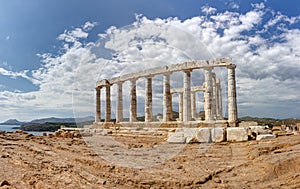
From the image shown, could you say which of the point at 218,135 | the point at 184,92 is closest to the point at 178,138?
the point at 218,135

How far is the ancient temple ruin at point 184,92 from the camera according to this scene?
28.1 metres

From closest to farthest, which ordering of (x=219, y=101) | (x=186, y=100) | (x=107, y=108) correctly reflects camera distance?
(x=186, y=100)
(x=107, y=108)
(x=219, y=101)

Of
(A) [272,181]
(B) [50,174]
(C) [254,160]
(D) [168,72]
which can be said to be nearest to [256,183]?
(A) [272,181]

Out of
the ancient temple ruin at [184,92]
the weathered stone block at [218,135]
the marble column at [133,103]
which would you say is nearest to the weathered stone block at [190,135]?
the weathered stone block at [218,135]

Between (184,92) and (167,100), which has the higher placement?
(184,92)

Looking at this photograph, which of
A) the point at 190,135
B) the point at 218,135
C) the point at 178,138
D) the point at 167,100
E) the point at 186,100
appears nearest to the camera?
the point at 218,135

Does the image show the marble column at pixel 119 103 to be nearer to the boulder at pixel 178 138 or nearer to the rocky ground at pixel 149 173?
the boulder at pixel 178 138

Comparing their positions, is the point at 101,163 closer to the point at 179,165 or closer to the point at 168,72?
the point at 179,165

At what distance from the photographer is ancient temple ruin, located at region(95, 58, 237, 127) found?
1105 inches

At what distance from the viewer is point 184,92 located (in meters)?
31.4

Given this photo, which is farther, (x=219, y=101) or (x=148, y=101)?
(x=219, y=101)

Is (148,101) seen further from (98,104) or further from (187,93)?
(98,104)

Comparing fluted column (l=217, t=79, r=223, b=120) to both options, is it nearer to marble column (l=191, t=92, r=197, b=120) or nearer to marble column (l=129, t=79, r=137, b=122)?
marble column (l=191, t=92, r=197, b=120)

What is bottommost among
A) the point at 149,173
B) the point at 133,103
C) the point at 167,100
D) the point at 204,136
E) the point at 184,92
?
the point at 149,173
